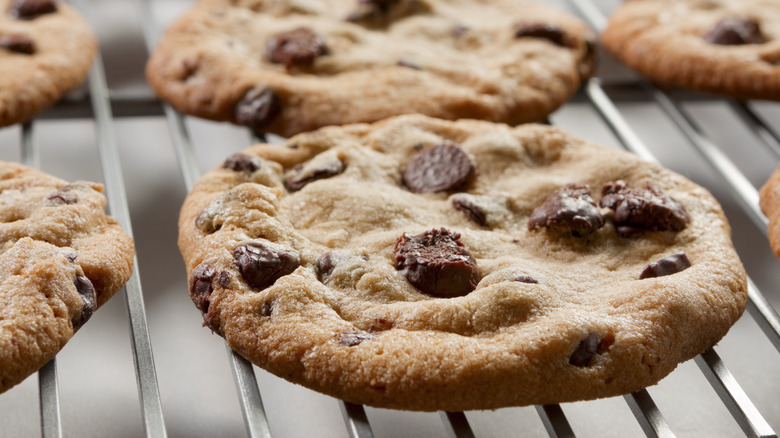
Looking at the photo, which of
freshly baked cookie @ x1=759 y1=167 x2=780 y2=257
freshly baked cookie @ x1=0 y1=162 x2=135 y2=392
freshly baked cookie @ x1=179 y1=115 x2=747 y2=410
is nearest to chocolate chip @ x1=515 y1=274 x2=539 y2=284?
freshly baked cookie @ x1=179 y1=115 x2=747 y2=410

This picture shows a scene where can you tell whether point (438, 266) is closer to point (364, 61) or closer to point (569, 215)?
point (569, 215)

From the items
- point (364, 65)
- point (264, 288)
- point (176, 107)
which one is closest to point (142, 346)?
point (264, 288)

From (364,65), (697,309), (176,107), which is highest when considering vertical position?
(697,309)

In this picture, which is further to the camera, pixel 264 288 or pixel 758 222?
pixel 758 222

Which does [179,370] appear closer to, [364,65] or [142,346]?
[142,346]

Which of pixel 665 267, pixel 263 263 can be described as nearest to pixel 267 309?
pixel 263 263

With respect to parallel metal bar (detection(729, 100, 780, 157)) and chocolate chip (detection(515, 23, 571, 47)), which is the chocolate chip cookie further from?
parallel metal bar (detection(729, 100, 780, 157))

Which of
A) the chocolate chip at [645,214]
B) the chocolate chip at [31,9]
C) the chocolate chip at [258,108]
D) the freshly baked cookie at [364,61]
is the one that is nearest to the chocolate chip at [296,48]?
the freshly baked cookie at [364,61]
